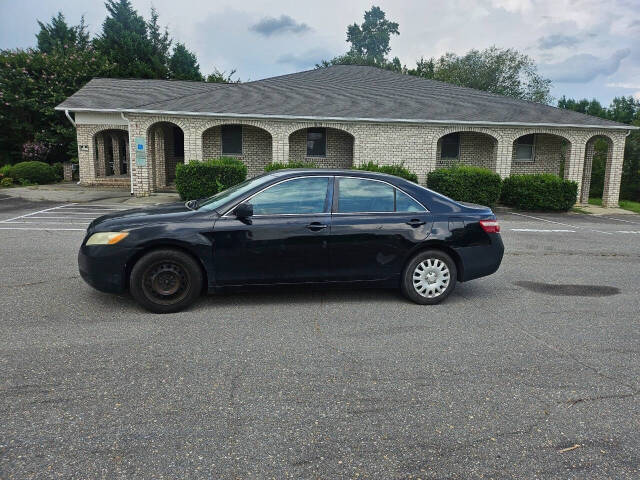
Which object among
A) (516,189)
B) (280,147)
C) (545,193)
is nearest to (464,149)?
(516,189)

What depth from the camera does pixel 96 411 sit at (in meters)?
3.04

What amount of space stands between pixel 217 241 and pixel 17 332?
6.61 ft

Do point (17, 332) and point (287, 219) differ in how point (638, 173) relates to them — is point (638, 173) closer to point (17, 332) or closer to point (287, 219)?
point (287, 219)

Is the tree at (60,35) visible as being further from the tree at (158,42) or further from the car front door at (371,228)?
the car front door at (371,228)

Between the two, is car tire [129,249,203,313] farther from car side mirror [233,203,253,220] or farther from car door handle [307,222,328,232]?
car door handle [307,222,328,232]

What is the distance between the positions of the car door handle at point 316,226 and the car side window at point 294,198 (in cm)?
17

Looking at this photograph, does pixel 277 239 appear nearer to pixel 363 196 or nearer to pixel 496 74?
pixel 363 196

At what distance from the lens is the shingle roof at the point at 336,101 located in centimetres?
1894

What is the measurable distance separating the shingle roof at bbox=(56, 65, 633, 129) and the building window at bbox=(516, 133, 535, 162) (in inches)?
54.7

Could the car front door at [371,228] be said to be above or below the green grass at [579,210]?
above

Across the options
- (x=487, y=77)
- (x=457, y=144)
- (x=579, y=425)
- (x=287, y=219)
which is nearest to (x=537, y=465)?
(x=579, y=425)

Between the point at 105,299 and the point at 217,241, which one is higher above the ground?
the point at 217,241

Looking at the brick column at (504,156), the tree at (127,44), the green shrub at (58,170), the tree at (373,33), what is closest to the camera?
the brick column at (504,156)

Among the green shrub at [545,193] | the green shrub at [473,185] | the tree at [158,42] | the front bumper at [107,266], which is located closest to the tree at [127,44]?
the tree at [158,42]
